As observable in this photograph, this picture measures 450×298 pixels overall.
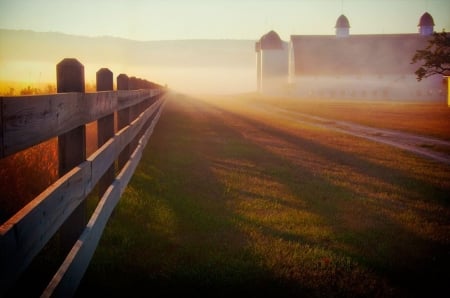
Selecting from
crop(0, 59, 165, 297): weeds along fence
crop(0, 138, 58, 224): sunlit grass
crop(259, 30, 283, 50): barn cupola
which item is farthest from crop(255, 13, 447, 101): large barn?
crop(0, 59, 165, 297): weeds along fence

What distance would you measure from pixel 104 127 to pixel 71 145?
5.09 ft

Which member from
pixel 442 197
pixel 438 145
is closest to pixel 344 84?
pixel 438 145

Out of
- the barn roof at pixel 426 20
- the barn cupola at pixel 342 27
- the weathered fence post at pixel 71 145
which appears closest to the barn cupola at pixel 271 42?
the barn cupola at pixel 342 27

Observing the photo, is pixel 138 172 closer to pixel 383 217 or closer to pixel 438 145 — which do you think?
pixel 383 217

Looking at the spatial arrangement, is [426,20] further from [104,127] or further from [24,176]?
[104,127]

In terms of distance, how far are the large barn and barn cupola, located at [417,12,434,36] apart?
1.67m

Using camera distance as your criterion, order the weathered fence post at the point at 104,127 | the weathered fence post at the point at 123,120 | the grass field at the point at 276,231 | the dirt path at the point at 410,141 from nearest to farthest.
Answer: the grass field at the point at 276,231, the weathered fence post at the point at 104,127, the weathered fence post at the point at 123,120, the dirt path at the point at 410,141

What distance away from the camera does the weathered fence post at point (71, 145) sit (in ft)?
9.10

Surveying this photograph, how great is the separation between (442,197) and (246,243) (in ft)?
12.3

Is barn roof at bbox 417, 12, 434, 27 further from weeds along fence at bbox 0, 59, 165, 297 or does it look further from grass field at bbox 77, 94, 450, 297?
weeds along fence at bbox 0, 59, 165, 297

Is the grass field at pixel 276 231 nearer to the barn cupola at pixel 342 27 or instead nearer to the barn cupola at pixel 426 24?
the barn cupola at pixel 342 27

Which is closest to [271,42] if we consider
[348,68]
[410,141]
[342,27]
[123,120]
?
[342,27]

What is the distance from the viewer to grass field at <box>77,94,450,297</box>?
349 centimetres

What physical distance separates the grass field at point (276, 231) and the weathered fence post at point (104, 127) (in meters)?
0.50
